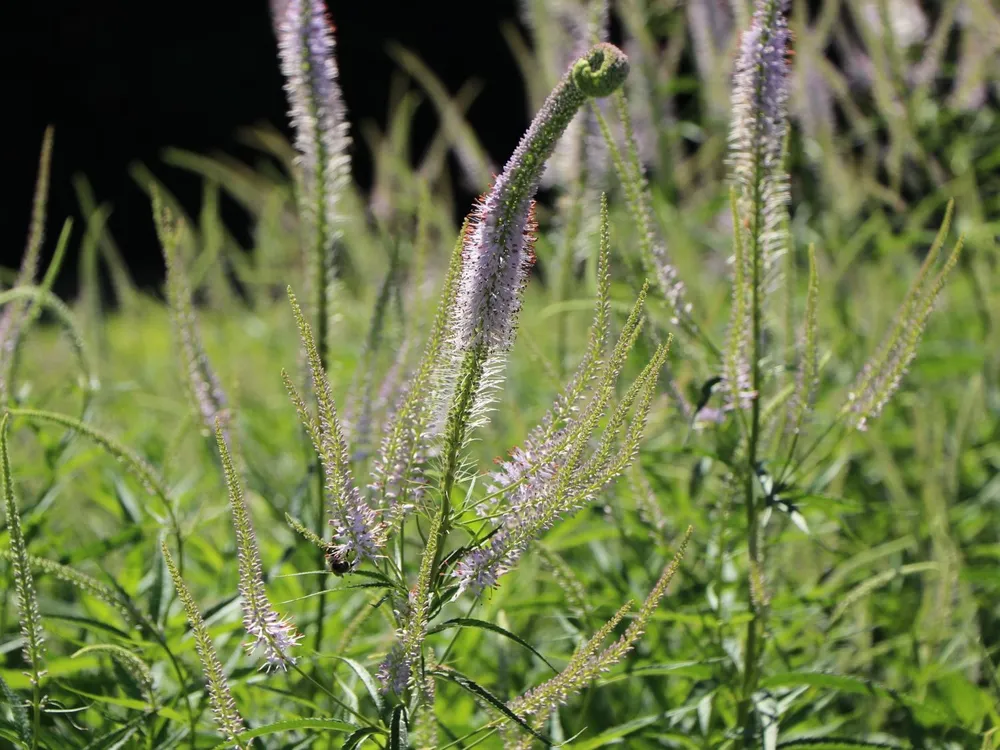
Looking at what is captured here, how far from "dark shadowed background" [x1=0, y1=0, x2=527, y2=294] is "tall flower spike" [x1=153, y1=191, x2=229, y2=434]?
12.6 meters

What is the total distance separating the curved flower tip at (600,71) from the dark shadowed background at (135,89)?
44.0 ft

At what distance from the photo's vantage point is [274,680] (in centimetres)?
198

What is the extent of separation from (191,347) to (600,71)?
1085 mm

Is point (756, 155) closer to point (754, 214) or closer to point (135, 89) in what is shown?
point (754, 214)

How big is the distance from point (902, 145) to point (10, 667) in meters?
2.56

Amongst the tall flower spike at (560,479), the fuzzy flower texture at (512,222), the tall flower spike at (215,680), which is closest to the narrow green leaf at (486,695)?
the tall flower spike at (560,479)

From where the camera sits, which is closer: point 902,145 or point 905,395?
point 905,395

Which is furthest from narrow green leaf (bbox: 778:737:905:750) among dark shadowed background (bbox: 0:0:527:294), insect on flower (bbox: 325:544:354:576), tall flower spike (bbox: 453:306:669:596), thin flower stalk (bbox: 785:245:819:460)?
dark shadowed background (bbox: 0:0:527:294)

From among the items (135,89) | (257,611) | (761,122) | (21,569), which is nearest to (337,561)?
(257,611)

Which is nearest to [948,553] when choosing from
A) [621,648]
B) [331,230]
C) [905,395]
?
[905,395]

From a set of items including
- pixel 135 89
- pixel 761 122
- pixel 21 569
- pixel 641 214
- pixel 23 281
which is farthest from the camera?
pixel 135 89

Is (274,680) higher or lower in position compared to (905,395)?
lower

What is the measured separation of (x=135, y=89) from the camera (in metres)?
15.6

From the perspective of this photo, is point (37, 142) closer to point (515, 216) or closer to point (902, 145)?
point (902, 145)
